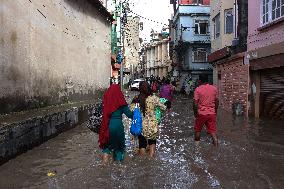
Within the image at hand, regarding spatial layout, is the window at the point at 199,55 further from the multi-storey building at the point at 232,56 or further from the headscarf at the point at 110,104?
the headscarf at the point at 110,104

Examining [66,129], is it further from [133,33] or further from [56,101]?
[133,33]

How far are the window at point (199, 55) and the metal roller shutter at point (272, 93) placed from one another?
25987mm

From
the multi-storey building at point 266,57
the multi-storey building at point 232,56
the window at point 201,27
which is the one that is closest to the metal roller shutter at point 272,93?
the multi-storey building at point 266,57

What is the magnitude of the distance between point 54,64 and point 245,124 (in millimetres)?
7360

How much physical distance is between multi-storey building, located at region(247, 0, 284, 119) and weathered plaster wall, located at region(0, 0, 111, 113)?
742 cm

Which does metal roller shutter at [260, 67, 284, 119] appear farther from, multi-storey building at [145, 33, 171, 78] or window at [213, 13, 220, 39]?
multi-storey building at [145, 33, 171, 78]

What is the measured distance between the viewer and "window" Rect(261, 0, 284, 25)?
46.1 feet

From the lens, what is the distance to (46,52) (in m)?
12.9

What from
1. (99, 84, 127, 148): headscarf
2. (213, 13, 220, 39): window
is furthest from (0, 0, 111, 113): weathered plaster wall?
(213, 13, 220, 39): window

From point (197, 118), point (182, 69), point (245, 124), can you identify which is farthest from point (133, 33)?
point (197, 118)

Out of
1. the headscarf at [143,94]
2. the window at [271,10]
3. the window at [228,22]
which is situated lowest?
the headscarf at [143,94]

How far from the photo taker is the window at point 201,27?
140 ft

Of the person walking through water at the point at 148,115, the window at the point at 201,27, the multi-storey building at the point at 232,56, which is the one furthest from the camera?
the window at the point at 201,27

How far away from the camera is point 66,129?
41.7 ft
